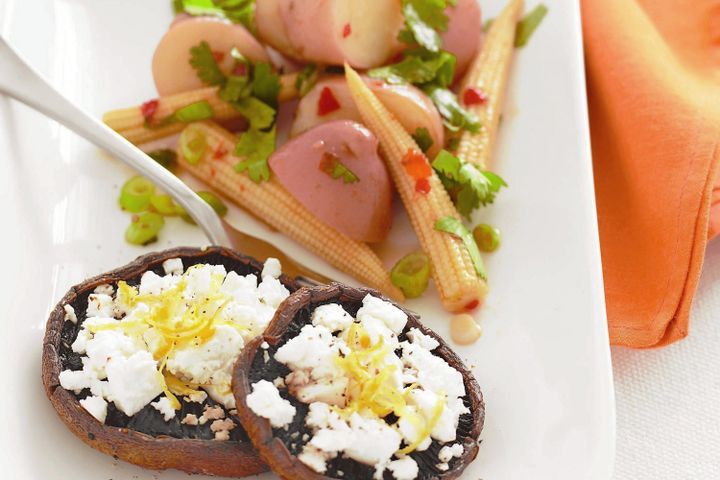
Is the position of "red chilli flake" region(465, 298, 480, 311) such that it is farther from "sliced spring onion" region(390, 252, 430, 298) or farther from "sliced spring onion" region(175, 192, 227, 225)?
"sliced spring onion" region(175, 192, 227, 225)

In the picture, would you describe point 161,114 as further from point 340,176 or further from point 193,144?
point 340,176

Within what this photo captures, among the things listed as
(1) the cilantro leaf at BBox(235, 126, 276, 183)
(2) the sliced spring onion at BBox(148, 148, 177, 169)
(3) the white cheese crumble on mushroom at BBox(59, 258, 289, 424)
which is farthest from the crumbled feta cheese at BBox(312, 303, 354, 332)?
(2) the sliced spring onion at BBox(148, 148, 177, 169)

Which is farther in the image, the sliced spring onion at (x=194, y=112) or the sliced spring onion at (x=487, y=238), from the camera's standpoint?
the sliced spring onion at (x=194, y=112)

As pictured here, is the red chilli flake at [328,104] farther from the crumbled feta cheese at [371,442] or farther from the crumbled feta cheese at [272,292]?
the crumbled feta cheese at [371,442]

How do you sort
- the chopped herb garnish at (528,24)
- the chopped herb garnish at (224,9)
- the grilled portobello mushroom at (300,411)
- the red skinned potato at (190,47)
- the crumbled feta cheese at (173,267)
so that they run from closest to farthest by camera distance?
the grilled portobello mushroom at (300,411) → the crumbled feta cheese at (173,267) → the red skinned potato at (190,47) → the chopped herb garnish at (224,9) → the chopped herb garnish at (528,24)

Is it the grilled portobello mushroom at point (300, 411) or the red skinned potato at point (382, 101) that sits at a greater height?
the red skinned potato at point (382, 101)

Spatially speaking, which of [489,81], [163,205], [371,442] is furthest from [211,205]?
[371,442]

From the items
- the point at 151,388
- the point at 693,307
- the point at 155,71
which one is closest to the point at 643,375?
the point at 693,307

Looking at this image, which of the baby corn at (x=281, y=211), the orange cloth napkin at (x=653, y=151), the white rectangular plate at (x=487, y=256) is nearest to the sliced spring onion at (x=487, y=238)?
the white rectangular plate at (x=487, y=256)
